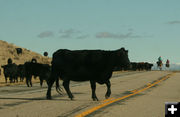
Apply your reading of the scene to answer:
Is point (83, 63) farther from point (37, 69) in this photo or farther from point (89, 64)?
point (37, 69)

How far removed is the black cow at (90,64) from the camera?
11984 millimetres

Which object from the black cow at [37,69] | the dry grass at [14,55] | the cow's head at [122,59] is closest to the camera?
the cow's head at [122,59]

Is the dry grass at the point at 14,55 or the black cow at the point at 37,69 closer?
the black cow at the point at 37,69

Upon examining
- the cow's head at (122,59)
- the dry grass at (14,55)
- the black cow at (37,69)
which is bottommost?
the black cow at (37,69)

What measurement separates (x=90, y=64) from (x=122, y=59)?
1.10 metres

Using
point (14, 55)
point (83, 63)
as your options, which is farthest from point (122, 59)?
point (14, 55)

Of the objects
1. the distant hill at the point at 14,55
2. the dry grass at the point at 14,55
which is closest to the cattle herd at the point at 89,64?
the dry grass at the point at 14,55

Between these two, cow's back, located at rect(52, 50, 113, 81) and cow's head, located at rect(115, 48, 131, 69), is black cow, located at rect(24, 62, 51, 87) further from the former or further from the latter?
cow's head, located at rect(115, 48, 131, 69)

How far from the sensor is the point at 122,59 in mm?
12016

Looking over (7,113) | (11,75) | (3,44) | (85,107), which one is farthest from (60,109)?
(3,44)

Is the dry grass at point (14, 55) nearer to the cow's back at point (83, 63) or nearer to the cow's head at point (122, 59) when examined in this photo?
the cow's back at point (83, 63)

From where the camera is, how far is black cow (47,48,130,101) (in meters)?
12.0

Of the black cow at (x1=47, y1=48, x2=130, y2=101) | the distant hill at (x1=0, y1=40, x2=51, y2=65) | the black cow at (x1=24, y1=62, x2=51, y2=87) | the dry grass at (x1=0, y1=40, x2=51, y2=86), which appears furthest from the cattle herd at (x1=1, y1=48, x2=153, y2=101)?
the distant hill at (x1=0, y1=40, x2=51, y2=65)

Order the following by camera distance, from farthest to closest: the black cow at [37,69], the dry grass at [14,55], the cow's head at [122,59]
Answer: the dry grass at [14,55] < the black cow at [37,69] < the cow's head at [122,59]
